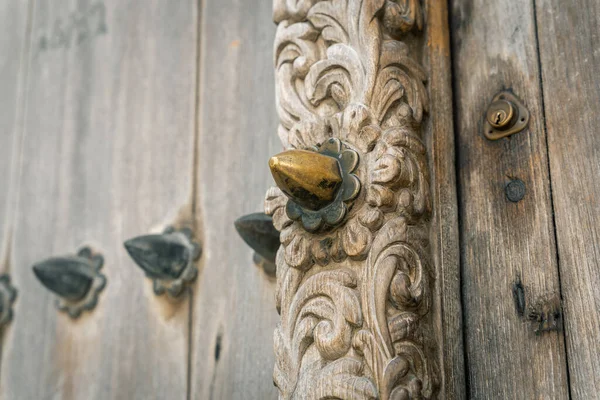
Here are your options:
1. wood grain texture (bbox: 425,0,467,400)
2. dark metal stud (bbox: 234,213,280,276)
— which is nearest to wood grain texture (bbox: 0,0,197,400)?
dark metal stud (bbox: 234,213,280,276)

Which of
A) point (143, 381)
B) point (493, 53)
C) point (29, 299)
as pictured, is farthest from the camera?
point (29, 299)

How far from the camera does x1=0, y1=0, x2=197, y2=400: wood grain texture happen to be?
1.11 meters

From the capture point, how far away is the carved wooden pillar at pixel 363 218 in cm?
73

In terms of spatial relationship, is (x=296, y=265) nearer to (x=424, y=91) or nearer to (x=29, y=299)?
(x=424, y=91)

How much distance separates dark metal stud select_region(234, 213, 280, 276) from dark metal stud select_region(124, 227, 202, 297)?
15 cm

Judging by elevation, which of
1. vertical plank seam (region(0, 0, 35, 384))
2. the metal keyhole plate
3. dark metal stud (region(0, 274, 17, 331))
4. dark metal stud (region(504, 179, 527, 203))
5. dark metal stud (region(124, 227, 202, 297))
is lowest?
dark metal stud (region(0, 274, 17, 331))

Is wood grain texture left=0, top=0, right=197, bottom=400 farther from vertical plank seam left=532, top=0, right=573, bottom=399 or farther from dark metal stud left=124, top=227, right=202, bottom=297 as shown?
vertical plank seam left=532, top=0, right=573, bottom=399

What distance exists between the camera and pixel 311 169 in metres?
0.76

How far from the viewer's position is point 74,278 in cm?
117

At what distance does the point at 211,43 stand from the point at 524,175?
Answer: 1.85 feet

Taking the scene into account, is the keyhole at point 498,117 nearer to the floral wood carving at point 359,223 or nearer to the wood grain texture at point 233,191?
the floral wood carving at point 359,223

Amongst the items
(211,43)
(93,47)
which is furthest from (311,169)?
(93,47)

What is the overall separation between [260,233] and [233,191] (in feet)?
0.50

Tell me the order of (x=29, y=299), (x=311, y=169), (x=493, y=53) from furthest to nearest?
(x=29, y=299)
(x=493, y=53)
(x=311, y=169)
